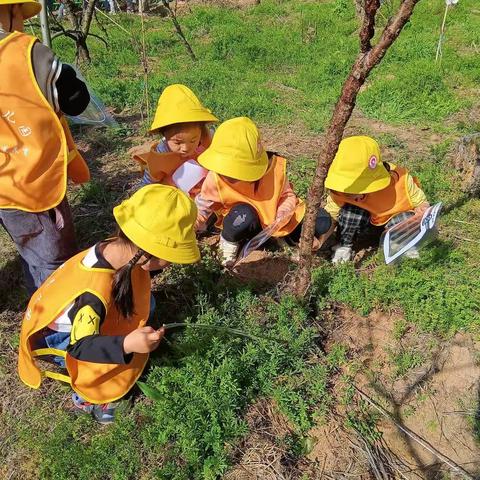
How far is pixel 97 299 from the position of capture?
2051mm

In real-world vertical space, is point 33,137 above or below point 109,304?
above

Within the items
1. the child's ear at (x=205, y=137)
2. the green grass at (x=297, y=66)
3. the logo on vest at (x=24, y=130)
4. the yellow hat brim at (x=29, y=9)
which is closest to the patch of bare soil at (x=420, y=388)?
the child's ear at (x=205, y=137)

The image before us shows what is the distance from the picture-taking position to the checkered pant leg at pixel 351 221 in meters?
3.17

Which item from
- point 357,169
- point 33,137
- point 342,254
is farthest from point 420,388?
point 33,137

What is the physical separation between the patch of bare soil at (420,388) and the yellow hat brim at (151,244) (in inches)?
42.0

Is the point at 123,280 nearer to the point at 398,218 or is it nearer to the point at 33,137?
the point at 33,137

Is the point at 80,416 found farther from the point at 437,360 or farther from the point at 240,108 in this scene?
the point at 240,108

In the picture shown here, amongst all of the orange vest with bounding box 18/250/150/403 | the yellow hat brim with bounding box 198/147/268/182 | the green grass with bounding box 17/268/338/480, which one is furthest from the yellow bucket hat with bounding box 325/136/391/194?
the orange vest with bounding box 18/250/150/403

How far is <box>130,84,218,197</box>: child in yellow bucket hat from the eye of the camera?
3.14 metres

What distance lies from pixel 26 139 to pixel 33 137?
1.3 inches

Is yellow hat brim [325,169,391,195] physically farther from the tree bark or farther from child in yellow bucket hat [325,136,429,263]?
the tree bark

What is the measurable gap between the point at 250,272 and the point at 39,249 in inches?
51.1

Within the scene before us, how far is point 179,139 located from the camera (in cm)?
329

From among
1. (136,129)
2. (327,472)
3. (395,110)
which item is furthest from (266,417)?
(395,110)
